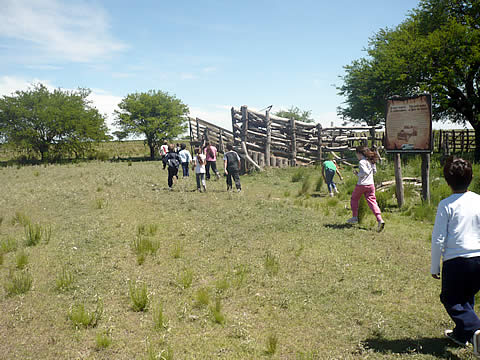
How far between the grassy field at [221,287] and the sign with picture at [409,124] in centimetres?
180

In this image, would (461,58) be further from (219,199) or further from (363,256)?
(363,256)

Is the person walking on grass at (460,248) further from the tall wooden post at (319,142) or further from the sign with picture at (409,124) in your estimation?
the tall wooden post at (319,142)

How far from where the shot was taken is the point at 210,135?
30.9 metres

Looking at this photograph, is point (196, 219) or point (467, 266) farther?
point (196, 219)

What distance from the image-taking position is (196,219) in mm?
9992

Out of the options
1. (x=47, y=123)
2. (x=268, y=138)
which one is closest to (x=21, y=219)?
(x=268, y=138)

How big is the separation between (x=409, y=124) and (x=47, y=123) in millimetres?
32078

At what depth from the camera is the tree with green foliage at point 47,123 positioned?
33438 millimetres

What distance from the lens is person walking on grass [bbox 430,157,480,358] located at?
11.8ft

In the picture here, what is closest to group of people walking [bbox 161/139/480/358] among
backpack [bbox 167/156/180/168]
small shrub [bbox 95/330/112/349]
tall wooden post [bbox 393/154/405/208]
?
small shrub [bbox 95/330/112/349]

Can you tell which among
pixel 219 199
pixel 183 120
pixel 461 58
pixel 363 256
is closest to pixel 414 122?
pixel 363 256

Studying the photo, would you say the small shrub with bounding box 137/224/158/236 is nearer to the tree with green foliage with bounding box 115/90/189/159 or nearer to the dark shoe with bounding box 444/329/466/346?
the dark shoe with bounding box 444/329/466/346

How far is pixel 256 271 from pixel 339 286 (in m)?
1.36

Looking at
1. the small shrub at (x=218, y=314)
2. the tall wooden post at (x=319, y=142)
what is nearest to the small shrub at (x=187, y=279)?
the small shrub at (x=218, y=314)
